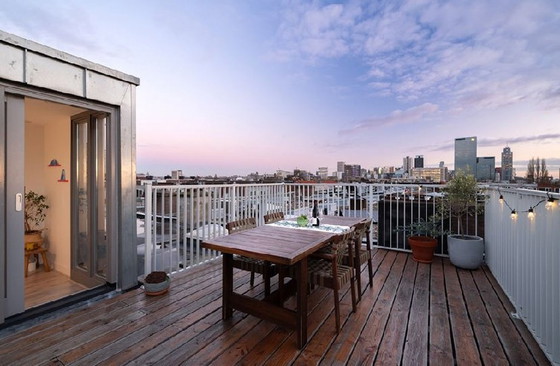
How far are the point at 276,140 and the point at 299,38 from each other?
3.51 metres

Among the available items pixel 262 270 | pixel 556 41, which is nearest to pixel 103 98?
pixel 262 270

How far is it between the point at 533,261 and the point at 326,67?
19.5 ft

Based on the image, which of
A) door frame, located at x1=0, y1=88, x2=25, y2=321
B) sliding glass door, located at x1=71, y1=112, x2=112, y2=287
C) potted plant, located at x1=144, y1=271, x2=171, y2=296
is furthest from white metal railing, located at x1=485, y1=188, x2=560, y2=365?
door frame, located at x1=0, y1=88, x2=25, y2=321

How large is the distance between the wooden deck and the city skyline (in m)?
1.72

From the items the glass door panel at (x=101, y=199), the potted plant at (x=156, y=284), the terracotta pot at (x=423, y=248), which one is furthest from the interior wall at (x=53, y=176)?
the terracotta pot at (x=423, y=248)

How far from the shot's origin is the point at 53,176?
3670 mm

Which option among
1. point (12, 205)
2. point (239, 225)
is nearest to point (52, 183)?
point (12, 205)

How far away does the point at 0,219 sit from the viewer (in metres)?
2.02

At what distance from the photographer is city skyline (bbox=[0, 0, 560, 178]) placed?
166 inches

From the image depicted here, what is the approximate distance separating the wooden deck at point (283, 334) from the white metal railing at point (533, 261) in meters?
0.15

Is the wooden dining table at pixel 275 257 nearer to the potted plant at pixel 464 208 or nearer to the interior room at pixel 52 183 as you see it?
the interior room at pixel 52 183

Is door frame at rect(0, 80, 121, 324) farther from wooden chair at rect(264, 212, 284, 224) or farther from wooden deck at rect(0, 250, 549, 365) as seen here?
wooden chair at rect(264, 212, 284, 224)

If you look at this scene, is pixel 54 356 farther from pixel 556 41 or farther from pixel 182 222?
pixel 556 41

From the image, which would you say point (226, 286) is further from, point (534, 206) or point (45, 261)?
point (45, 261)
